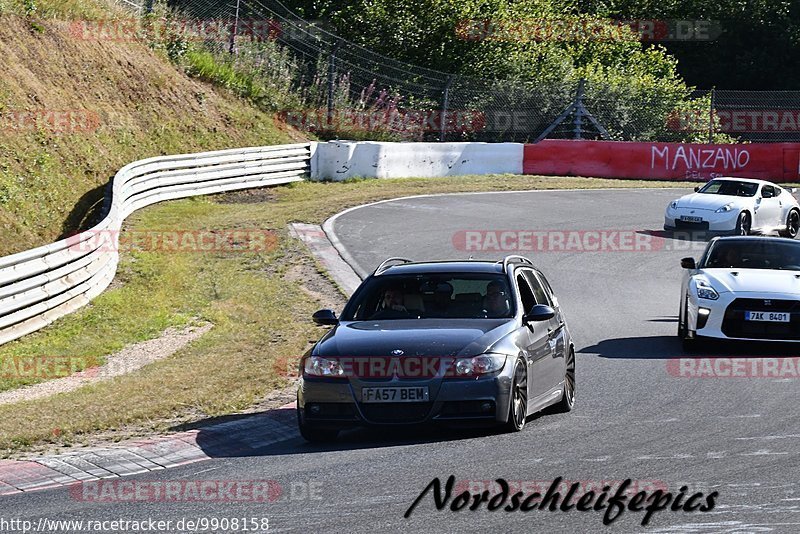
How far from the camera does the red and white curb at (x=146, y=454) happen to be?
8773mm

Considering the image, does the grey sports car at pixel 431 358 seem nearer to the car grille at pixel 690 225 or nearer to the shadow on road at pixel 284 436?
the shadow on road at pixel 284 436

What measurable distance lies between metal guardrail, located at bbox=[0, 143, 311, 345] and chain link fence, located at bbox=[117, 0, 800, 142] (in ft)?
28.8

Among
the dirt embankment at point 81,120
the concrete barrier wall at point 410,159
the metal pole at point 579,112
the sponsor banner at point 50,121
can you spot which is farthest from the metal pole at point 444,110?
the sponsor banner at point 50,121

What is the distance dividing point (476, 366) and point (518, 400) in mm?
523

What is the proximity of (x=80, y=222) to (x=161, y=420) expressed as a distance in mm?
15595

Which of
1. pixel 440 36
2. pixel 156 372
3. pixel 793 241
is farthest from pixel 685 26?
pixel 156 372

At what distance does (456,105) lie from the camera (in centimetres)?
4084

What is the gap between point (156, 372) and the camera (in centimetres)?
1391

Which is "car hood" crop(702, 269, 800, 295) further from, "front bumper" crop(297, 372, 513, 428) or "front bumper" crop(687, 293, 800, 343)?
"front bumper" crop(297, 372, 513, 428)

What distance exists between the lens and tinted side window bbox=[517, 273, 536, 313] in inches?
438

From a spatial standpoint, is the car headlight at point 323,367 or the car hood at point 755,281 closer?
the car headlight at point 323,367

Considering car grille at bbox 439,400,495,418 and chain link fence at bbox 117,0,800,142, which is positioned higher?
chain link fence at bbox 117,0,800,142

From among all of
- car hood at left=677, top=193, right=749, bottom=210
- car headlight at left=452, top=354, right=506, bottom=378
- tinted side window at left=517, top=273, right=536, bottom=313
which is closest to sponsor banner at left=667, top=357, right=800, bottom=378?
tinted side window at left=517, top=273, right=536, bottom=313

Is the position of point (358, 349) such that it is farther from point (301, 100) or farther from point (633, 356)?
point (301, 100)
